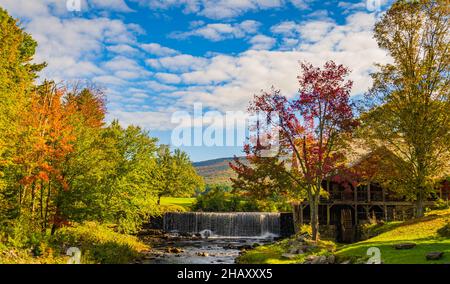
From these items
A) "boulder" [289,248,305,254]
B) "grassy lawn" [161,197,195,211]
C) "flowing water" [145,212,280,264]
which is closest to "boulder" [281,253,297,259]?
"boulder" [289,248,305,254]

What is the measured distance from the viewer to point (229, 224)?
154 ft

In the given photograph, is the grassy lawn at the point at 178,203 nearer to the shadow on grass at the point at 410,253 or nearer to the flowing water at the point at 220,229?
the flowing water at the point at 220,229

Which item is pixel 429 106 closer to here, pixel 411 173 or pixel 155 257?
pixel 411 173

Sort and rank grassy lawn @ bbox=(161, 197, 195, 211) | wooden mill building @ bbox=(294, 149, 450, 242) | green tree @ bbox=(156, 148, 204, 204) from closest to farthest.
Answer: wooden mill building @ bbox=(294, 149, 450, 242) → grassy lawn @ bbox=(161, 197, 195, 211) → green tree @ bbox=(156, 148, 204, 204)

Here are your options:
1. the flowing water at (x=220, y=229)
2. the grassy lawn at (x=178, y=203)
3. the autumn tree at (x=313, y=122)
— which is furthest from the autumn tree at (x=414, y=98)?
the grassy lawn at (x=178, y=203)

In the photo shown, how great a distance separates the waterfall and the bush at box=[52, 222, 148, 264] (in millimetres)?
15301

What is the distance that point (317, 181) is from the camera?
25.7 metres

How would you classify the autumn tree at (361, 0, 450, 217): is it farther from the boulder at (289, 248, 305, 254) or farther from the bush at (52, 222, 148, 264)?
the bush at (52, 222, 148, 264)

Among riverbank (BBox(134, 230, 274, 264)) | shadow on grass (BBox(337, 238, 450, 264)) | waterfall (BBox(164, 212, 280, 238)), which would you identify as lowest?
riverbank (BBox(134, 230, 274, 264))

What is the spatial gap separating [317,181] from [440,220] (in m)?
7.31

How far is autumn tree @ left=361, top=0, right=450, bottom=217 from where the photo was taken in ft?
82.4

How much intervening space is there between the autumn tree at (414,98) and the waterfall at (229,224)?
70.4 feet

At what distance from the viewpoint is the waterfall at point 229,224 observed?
4597cm

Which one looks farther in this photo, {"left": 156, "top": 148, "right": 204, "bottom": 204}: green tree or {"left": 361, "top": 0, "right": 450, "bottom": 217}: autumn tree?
{"left": 156, "top": 148, "right": 204, "bottom": 204}: green tree
